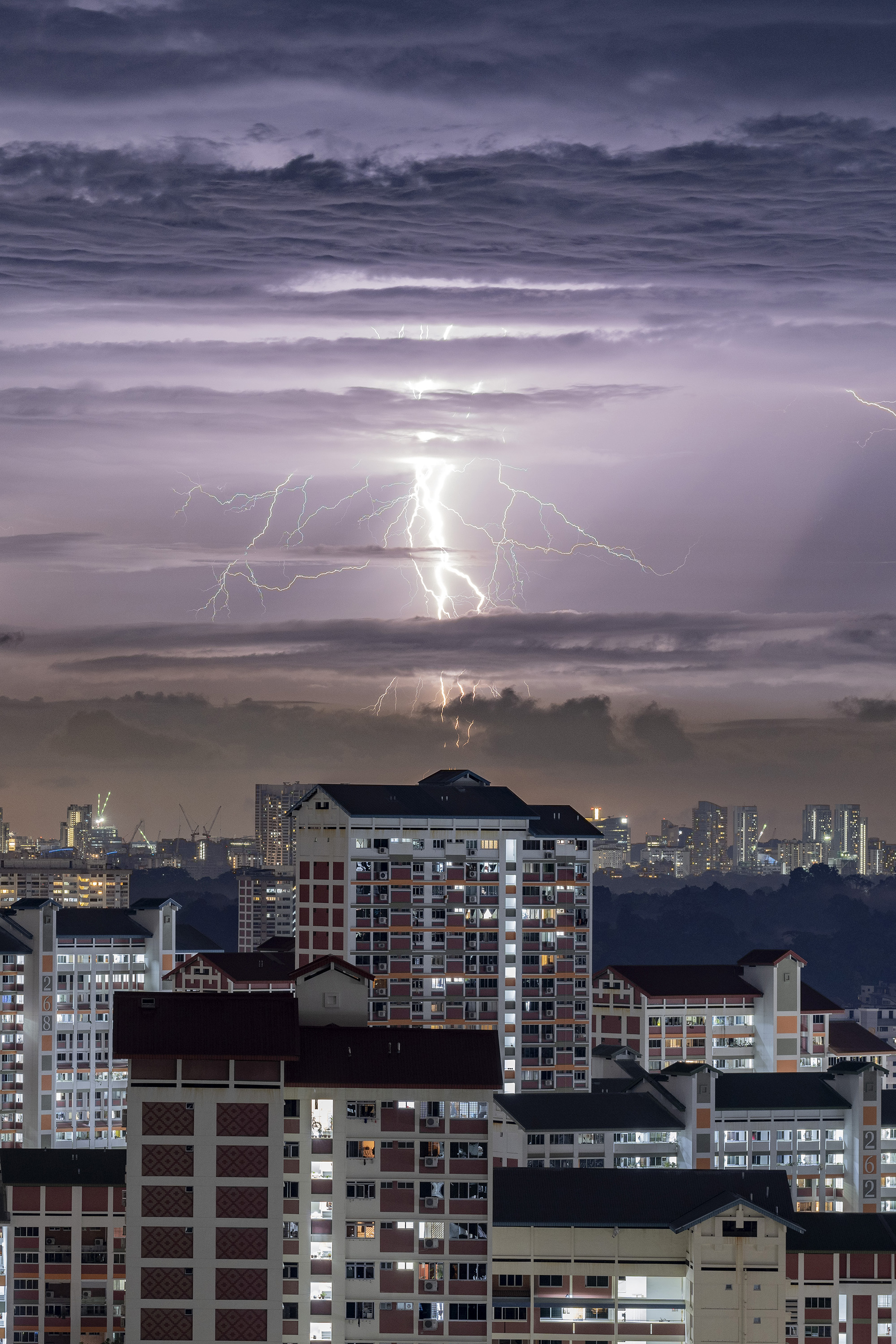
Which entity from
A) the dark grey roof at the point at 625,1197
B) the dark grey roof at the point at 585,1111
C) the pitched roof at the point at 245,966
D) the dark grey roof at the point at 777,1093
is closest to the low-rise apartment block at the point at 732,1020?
the pitched roof at the point at 245,966

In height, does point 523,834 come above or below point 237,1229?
above

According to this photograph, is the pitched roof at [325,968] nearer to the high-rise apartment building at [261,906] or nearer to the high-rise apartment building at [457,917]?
the high-rise apartment building at [457,917]

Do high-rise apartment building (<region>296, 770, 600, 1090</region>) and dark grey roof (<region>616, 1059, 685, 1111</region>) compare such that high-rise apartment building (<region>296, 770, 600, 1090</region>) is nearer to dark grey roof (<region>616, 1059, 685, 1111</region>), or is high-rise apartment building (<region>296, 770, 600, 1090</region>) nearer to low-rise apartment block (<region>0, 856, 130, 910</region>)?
dark grey roof (<region>616, 1059, 685, 1111</region>)

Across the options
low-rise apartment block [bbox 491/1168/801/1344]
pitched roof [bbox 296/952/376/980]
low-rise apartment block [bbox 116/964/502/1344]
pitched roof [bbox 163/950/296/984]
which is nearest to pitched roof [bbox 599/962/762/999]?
pitched roof [bbox 163/950/296/984]

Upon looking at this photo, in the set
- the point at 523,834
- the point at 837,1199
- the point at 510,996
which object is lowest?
the point at 837,1199

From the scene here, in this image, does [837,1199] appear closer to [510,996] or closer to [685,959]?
[510,996]

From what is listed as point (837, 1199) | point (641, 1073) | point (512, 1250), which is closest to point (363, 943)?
point (641, 1073)
